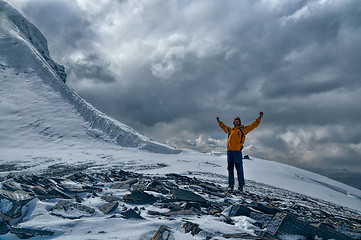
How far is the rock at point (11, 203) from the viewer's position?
3420 mm

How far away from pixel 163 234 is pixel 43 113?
3928 centimetres

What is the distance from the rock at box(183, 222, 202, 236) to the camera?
3128 mm

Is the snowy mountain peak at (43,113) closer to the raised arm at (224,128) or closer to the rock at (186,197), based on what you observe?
the raised arm at (224,128)

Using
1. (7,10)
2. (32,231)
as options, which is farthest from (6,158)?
(7,10)

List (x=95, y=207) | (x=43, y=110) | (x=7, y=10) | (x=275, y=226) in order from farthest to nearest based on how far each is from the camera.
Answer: (x=7, y=10) < (x=43, y=110) < (x=95, y=207) < (x=275, y=226)

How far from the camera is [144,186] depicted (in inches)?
233

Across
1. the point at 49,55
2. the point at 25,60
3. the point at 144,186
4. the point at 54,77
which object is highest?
the point at 49,55

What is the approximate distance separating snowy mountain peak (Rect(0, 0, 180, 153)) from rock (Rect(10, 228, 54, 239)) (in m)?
28.9

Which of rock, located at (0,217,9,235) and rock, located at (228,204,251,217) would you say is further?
rock, located at (228,204,251,217)

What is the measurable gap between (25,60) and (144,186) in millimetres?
55442

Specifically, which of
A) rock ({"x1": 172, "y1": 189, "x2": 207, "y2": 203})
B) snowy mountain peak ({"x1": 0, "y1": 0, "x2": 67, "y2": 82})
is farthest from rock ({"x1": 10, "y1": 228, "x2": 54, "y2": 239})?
snowy mountain peak ({"x1": 0, "y1": 0, "x2": 67, "y2": 82})

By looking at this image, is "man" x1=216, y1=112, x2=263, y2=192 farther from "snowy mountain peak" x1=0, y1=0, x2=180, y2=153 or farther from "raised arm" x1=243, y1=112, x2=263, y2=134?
"snowy mountain peak" x1=0, y1=0, x2=180, y2=153

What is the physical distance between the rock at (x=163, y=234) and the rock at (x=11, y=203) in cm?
218

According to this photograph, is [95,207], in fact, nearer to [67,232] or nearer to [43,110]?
[67,232]
